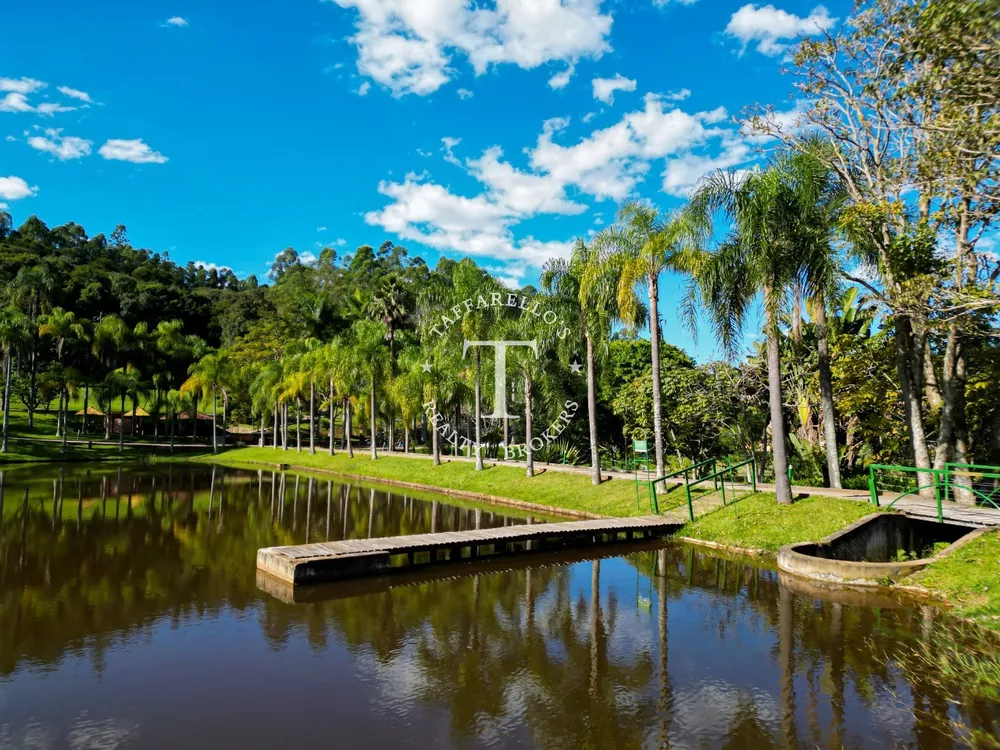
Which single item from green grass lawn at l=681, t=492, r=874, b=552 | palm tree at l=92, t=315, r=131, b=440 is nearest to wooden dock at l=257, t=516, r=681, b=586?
green grass lawn at l=681, t=492, r=874, b=552

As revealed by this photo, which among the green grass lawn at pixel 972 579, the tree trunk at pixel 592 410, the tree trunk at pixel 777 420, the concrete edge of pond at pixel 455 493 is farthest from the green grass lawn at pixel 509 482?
the green grass lawn at pixel 972 579

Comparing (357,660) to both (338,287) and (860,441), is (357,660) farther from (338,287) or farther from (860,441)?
(338,287)

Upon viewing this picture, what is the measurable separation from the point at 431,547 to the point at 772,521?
9.55 m

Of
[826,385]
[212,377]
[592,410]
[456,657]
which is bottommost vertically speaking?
[456,657]

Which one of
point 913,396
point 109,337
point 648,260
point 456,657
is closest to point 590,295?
point 648,260

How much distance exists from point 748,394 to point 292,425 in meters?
58.0

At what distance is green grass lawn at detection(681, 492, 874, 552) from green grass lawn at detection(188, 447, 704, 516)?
2678 millimetres

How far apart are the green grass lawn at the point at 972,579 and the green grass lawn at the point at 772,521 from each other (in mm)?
2923

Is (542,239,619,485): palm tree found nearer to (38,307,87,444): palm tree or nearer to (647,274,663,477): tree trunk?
(647,274,663,477): tree trunk

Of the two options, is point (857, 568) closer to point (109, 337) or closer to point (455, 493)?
point (455, 493)

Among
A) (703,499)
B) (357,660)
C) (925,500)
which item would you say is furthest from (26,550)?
(925,500)

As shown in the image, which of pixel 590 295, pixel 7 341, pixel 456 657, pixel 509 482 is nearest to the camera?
pixel 456 657

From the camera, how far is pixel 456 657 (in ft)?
31.4

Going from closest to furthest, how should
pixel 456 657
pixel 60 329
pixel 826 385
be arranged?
pixel 456 657, pixel 826 385, pixel 60 329
